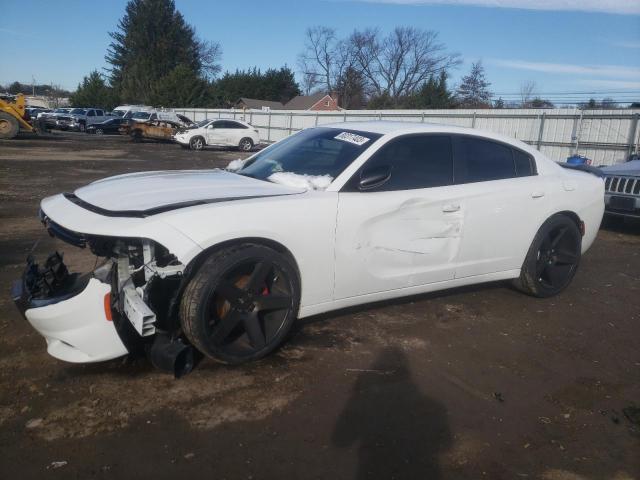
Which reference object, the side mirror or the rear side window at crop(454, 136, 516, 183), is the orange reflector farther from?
the rear side window at crop(454, 136, 516, 183)

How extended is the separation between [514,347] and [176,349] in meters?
2.52

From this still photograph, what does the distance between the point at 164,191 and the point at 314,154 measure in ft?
4.18

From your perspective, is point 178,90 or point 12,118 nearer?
point 12,118

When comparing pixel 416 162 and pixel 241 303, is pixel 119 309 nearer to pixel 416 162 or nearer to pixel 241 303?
pixel 241 303

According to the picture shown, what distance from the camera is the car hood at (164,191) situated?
10.6 ft

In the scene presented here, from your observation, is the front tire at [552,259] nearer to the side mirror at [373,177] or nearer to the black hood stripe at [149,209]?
the side mirror at [373,177]

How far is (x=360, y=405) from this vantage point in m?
3.06

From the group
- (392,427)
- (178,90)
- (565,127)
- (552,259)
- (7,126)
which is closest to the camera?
(392,427)

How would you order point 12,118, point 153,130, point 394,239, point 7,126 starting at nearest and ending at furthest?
point 394,239, point 12,118, point 7,126, point 153,130

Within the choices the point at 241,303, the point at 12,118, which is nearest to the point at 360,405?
the point at 241,303

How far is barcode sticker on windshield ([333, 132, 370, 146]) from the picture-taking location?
4.09 m

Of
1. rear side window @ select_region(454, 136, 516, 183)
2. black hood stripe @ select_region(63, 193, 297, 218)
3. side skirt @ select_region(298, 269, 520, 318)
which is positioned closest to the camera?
black hood stripe @ select_region(63, 193, 297, 218)

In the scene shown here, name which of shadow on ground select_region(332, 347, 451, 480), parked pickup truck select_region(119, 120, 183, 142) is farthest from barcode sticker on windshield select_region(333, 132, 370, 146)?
parked pickup truck select_region(119, 120, 183, 142)

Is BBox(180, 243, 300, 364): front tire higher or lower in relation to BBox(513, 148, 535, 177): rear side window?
lower
